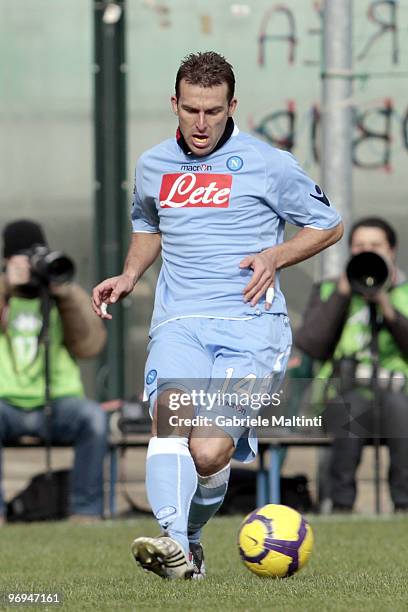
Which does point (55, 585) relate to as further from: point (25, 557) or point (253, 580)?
point (25, 557)

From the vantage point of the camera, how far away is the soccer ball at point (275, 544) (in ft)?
19.7

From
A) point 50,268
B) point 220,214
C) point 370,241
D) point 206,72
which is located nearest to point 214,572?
point 220,214

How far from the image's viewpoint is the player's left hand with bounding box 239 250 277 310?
19.3 ft

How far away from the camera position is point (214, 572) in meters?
6.51

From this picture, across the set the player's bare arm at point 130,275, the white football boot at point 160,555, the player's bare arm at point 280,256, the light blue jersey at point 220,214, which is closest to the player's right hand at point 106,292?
the player's bare arm at point 130,275

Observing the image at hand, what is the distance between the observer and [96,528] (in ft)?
30.1

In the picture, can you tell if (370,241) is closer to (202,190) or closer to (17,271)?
(17,271)

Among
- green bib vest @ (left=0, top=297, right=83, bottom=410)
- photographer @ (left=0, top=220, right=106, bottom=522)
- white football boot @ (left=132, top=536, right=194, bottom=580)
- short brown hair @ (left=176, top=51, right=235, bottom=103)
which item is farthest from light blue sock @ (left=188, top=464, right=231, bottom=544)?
green bib vest @ (left=0, top=297, right=83, bottom=410)

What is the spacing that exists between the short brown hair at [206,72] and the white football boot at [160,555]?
159 cm

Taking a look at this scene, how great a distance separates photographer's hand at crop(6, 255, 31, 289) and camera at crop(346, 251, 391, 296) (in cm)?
187

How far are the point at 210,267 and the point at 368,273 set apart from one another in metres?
3.39

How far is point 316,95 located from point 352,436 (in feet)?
10.9

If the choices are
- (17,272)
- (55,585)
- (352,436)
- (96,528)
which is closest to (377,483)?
(352,436)

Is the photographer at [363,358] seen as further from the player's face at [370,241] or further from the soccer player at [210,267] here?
the soccer player at [210,267]
